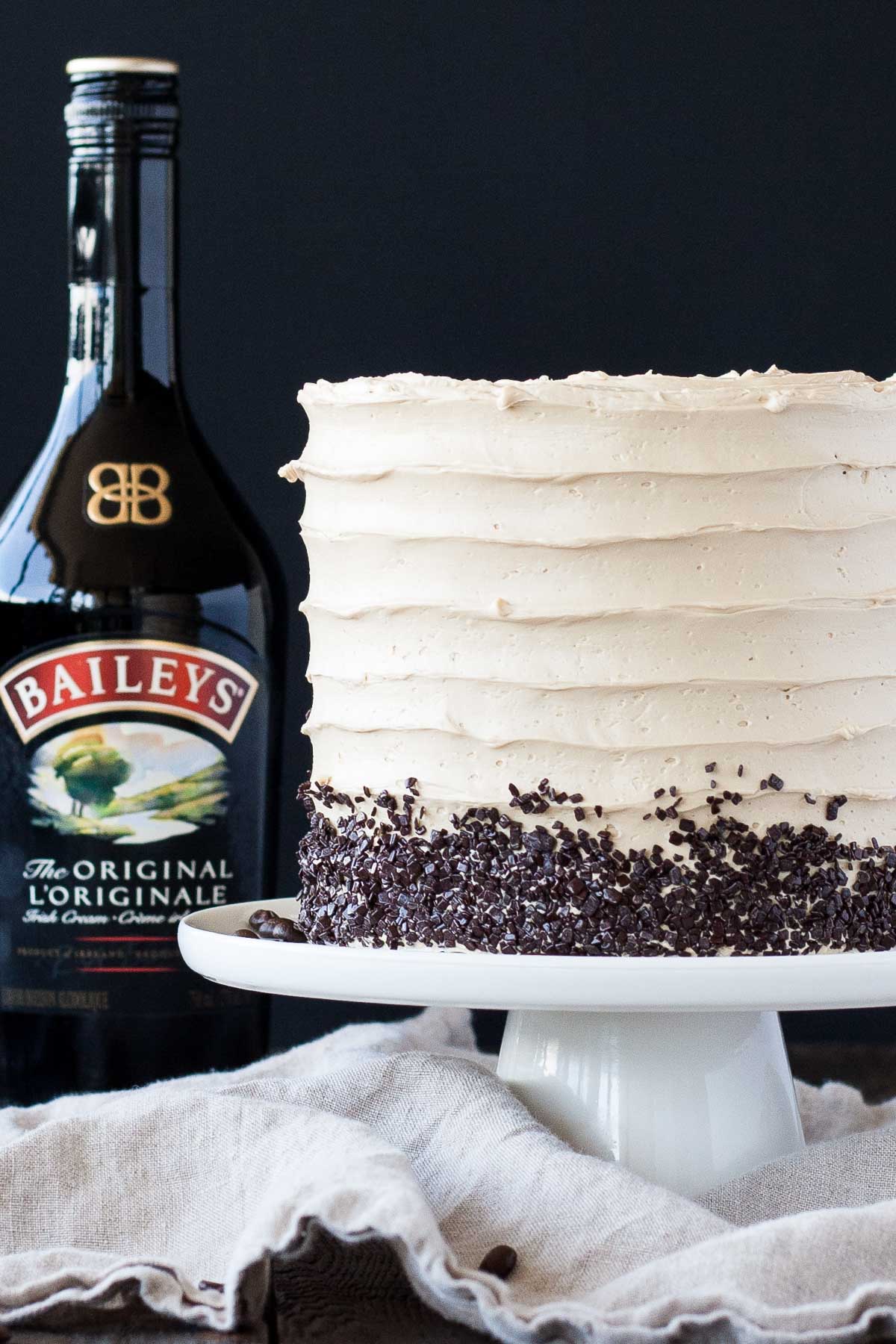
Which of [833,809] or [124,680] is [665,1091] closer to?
[833,809]

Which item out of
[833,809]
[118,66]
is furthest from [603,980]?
[118,66]

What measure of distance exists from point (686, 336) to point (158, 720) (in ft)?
2.40

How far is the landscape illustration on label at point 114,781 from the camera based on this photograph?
4.91 ft

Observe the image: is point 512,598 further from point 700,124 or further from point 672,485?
point 700,124

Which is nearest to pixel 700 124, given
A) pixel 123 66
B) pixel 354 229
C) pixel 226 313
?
pixel 354 229

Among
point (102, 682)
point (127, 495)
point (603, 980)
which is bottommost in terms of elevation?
point (603, 980)

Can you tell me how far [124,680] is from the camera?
1.50 metres

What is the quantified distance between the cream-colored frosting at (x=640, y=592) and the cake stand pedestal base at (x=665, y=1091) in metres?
0.18

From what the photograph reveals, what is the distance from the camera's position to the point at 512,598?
1.10 m

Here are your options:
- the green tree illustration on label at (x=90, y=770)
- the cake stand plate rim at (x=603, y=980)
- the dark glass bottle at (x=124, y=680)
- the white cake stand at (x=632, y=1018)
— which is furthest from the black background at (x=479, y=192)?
the cake stand plate rim at (x=603, y=980)

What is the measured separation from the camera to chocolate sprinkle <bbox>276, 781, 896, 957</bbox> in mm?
1092

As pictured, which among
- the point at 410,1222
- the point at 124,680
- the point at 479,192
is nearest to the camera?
the point at 410,1222

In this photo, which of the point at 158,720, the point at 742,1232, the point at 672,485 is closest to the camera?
the point at 742,1232

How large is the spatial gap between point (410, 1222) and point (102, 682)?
0.68 m
